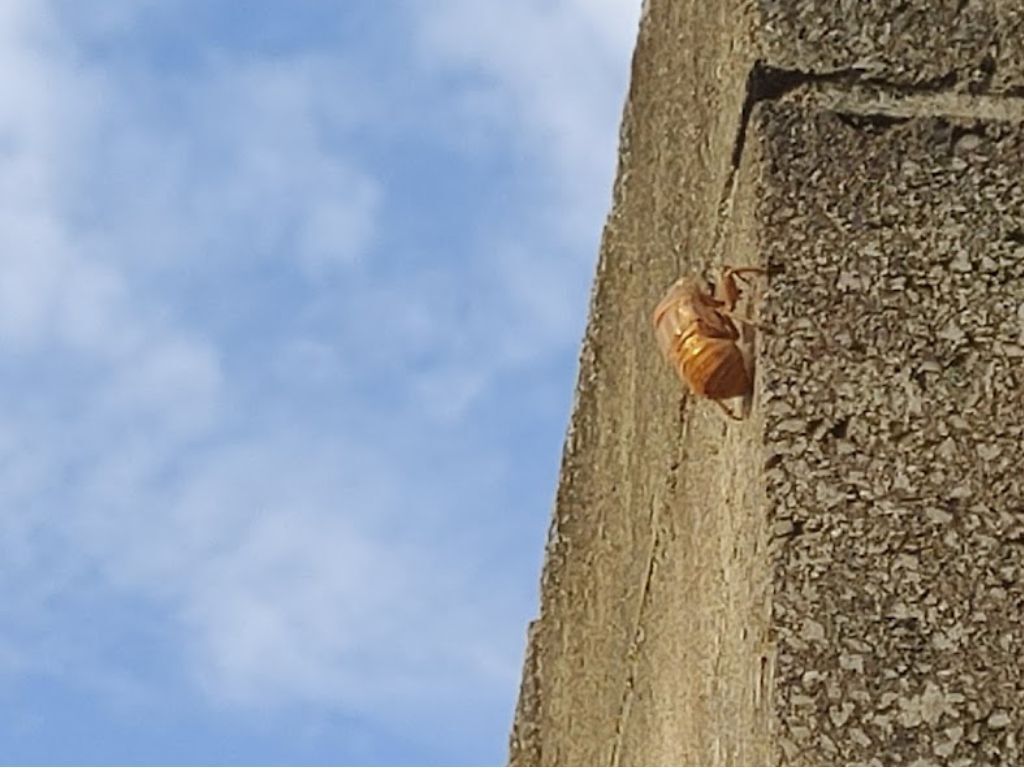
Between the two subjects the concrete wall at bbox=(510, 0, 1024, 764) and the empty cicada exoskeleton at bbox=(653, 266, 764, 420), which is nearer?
the concrete wall at bbox=(510, 0, 1024, 764)

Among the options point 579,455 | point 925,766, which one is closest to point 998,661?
point 925,766

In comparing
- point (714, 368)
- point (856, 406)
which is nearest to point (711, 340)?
point (714, 368)

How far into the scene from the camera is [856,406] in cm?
181

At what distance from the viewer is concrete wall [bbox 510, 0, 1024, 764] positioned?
1.71 m

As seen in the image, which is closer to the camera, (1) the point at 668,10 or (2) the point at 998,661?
(2) the point at 998,661

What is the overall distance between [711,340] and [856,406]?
199 mm

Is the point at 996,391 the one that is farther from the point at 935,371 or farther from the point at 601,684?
the point at 601,684

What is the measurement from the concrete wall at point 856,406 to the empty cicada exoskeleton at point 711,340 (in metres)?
0.04

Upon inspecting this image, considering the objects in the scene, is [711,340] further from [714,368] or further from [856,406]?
[856,406]

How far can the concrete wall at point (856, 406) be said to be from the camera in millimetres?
1705

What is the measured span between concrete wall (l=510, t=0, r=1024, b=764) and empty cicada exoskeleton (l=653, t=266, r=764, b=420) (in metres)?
0.04

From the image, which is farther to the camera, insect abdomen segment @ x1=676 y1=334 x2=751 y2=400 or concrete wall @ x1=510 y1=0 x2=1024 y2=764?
insect abdomen segment @ x1=676 y1=334 x2=751 y2=400

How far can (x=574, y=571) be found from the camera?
2.92 meters

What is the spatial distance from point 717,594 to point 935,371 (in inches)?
12.8
